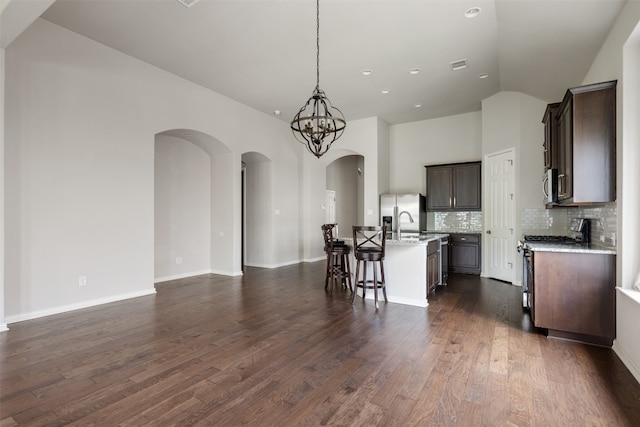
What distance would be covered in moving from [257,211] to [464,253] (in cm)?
459

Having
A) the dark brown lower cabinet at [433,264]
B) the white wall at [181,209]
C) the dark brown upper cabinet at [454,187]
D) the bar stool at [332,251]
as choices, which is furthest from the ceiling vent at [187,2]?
the dark brown upper cabinet at [454,187]

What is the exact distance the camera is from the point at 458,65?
498cm

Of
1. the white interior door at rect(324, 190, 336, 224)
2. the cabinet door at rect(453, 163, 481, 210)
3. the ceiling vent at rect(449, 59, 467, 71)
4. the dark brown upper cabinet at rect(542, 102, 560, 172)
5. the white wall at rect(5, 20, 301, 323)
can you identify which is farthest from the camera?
the white interior door at rect(324, 190, 336, 224)

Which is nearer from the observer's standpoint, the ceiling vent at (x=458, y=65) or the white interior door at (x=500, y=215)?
the ceiling vent at (x=458, y=65)

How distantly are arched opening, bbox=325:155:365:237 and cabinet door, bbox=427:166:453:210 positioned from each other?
373 centimetres

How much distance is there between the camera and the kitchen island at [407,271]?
4344 mm

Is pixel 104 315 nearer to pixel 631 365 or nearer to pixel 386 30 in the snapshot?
pixel 386 30

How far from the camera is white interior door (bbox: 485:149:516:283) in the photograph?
580 cm

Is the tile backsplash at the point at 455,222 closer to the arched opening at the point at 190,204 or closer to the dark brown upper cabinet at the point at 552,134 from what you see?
the dark brown upper cabinet at the point at 552,134

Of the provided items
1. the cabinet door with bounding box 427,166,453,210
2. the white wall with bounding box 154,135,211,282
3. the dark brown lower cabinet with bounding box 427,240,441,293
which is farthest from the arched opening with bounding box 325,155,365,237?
the dark brown lower cabinet with bounding box 427,240,441,293

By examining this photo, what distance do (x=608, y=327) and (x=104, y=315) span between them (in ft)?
17.1

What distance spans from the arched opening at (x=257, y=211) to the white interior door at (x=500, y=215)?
4.46 m

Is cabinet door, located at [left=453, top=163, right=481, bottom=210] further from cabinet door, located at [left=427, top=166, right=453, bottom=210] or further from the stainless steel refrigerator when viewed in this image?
the stainless steel refrigerator

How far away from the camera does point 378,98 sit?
6.39m
